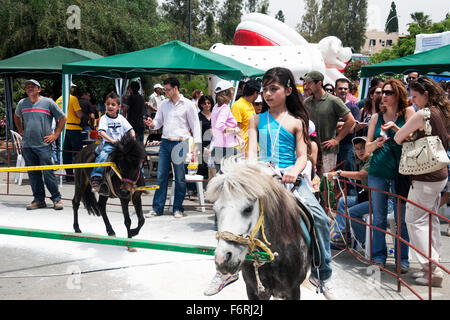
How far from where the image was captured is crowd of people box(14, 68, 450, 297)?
369cm

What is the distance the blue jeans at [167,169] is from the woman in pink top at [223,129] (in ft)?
1.80

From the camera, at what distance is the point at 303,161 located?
3555 mm

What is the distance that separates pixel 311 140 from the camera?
4586 millimetres

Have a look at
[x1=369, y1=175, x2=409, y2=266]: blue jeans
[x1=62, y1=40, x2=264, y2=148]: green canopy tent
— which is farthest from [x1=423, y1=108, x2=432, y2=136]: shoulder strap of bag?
[x1=62, y1=40, x2=264, y2=148]: green canopy tent

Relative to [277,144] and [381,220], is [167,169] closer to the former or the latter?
[381,220]

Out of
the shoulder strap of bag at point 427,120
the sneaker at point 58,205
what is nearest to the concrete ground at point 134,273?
the sneaker at point 58,205

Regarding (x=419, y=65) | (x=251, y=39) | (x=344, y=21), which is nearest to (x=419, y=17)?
(x=344, y=21)

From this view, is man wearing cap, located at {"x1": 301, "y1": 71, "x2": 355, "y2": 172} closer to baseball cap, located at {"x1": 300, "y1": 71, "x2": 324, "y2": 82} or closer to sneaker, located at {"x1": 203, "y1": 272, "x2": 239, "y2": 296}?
baseball cap, located at {"x1": 300, "y1": 71, "x2": 324, "y2": 82}

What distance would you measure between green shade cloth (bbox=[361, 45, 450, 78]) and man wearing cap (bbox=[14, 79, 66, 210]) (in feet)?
20.6

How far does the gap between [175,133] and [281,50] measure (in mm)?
10689

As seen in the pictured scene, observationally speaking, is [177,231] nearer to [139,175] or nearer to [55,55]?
[139,175]

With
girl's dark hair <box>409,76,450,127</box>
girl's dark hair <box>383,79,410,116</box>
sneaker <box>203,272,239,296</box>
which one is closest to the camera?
sneaker <box>203,272,239,296</box>

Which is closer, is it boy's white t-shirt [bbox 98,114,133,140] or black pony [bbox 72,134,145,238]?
black pony [bbox 72,134,145,238]

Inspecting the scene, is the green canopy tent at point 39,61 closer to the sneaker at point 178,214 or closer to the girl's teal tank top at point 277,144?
the sneaker at point 178,214
